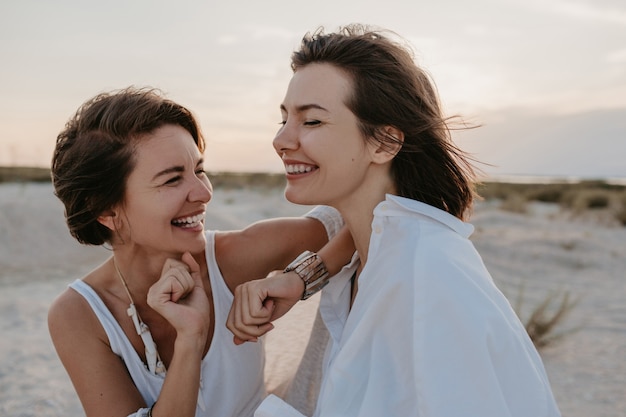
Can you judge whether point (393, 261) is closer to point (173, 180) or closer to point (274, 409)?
point (274, 409)

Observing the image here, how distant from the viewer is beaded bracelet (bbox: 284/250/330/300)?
2.69 m

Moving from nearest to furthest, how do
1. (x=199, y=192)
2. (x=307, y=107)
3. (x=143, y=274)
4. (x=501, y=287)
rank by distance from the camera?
(x=307, y=107) → (x=199, y=192) → (x=143, y=274) → (x=501, y=287)

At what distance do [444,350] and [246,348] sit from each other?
1397mm

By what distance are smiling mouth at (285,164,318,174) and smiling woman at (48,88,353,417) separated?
46 cm

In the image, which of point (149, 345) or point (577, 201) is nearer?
point (149, 345)

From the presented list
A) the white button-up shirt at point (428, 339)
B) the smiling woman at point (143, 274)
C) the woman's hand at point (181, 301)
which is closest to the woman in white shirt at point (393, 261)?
the white button-up shirt at point (428, 339)

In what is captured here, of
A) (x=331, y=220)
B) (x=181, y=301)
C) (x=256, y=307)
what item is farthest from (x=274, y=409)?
(x=331, y=220)

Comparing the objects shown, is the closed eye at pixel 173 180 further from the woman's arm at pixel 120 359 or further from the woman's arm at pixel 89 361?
the woman's arm at pixel 89 361

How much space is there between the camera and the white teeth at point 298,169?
2.39 metres

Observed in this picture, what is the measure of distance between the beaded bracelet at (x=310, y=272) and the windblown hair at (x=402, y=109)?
0.53 meters

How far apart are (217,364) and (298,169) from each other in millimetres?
1029

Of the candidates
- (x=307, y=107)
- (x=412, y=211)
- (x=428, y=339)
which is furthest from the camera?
(x=307, y=107)

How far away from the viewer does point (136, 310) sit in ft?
9.18

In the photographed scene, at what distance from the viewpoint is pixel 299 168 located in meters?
2.40
